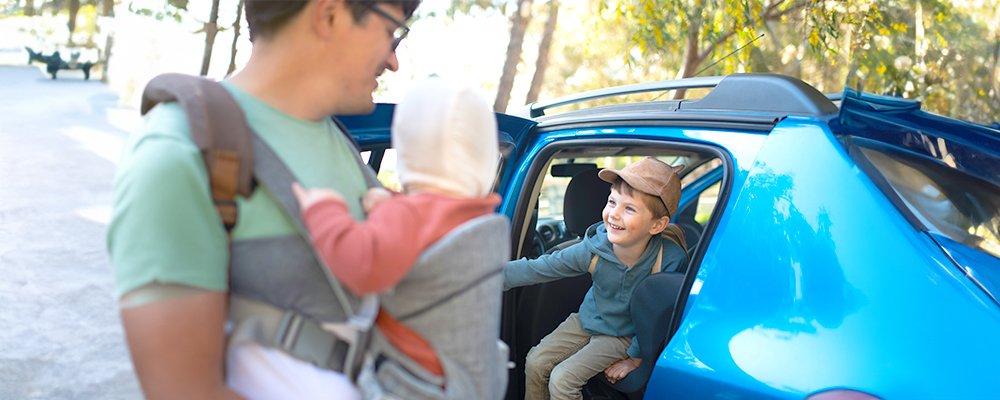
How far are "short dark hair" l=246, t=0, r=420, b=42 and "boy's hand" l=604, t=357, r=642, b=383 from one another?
1.86 m

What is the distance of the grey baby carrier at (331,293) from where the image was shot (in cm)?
99

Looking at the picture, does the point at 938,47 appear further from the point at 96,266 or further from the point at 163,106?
the point at 96,266

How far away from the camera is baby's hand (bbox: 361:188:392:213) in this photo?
1137 millimetres

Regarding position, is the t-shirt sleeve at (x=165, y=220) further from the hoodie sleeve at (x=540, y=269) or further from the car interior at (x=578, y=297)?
the hoodie sleeve at (x=540, y=269)

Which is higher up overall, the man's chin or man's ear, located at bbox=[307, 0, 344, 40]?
man's ear, located at bbox=[307, 0, 344, 40]

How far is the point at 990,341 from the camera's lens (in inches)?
53.5

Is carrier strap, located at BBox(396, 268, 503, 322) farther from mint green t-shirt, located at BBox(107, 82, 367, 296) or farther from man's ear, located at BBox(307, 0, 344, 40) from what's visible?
man's ear, located at BBox(307, 0, 344, 40)

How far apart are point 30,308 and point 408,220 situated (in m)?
5.41

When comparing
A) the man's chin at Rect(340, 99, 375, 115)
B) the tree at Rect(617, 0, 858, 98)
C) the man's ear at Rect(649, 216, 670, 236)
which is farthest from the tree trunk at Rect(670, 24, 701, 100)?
the man's chin at Rect(340, 99, 375, 115)

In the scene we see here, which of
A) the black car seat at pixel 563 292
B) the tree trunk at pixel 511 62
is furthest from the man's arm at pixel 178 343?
the tree trunk at pixel 511 62

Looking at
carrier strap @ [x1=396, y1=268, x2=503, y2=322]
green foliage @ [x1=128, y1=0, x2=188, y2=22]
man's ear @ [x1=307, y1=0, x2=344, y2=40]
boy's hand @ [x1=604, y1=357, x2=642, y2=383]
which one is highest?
green foliage @ [x1=128, y1=0, x2=188, y2=22]

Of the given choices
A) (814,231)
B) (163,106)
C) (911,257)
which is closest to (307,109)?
(163,106)

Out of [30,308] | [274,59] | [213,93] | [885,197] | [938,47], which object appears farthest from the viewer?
[938,47]

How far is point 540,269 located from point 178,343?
179 cm
